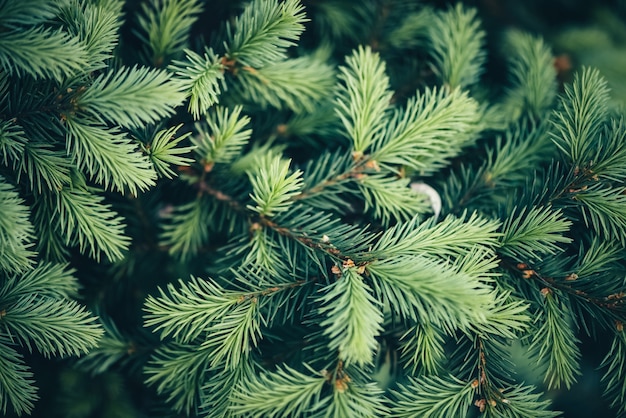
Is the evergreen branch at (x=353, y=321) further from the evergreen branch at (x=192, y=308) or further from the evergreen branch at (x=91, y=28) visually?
the evergreen branch at (x=91, y=28)

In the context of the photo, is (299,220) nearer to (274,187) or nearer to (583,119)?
(274,187)

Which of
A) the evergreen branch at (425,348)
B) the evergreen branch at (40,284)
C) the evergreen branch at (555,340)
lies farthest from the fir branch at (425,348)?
the evergreen branch at (40,284)

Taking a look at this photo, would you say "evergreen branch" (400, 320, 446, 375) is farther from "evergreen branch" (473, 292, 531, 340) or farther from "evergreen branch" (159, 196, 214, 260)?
"evergreen branch" (159, 196, 214, 260)

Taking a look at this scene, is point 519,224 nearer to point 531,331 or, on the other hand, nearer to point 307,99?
point 531,331

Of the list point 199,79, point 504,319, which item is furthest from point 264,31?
point 504,319

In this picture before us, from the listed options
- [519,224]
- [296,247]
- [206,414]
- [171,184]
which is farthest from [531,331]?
[171,184]

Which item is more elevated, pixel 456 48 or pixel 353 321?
pixel 456 48
